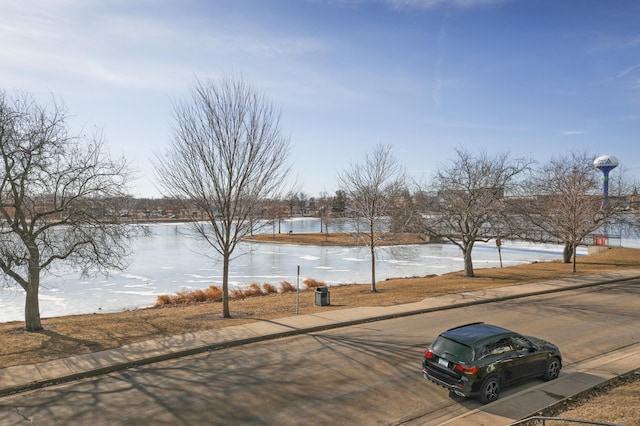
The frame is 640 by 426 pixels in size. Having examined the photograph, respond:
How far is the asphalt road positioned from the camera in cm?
788

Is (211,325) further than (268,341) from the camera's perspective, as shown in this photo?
Yes

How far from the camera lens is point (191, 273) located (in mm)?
32031

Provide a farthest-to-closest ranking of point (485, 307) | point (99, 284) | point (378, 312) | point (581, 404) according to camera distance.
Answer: point (99, 284) < point (485, 307) < point (378, 312) < point (581, 404)

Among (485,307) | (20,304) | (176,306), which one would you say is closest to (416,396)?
(485,307)

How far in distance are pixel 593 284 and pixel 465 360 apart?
1884 cm

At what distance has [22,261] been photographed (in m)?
A: 13.3

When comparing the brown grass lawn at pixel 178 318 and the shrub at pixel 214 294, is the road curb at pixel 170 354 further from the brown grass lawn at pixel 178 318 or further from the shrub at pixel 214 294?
the shrub at pixel 214 294

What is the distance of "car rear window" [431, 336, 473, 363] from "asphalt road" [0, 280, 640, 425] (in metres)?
0.89

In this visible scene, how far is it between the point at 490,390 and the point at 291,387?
13.3 ft

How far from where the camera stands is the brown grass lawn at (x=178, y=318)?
12.0 metres

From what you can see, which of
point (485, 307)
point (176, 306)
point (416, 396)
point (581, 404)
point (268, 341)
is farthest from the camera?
point (176, 306)

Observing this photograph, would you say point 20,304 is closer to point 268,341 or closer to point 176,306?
point 176,306

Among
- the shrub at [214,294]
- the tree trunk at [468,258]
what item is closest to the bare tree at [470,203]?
the tree trunk at [468,258]

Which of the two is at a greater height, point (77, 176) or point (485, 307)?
point (77, 176)
